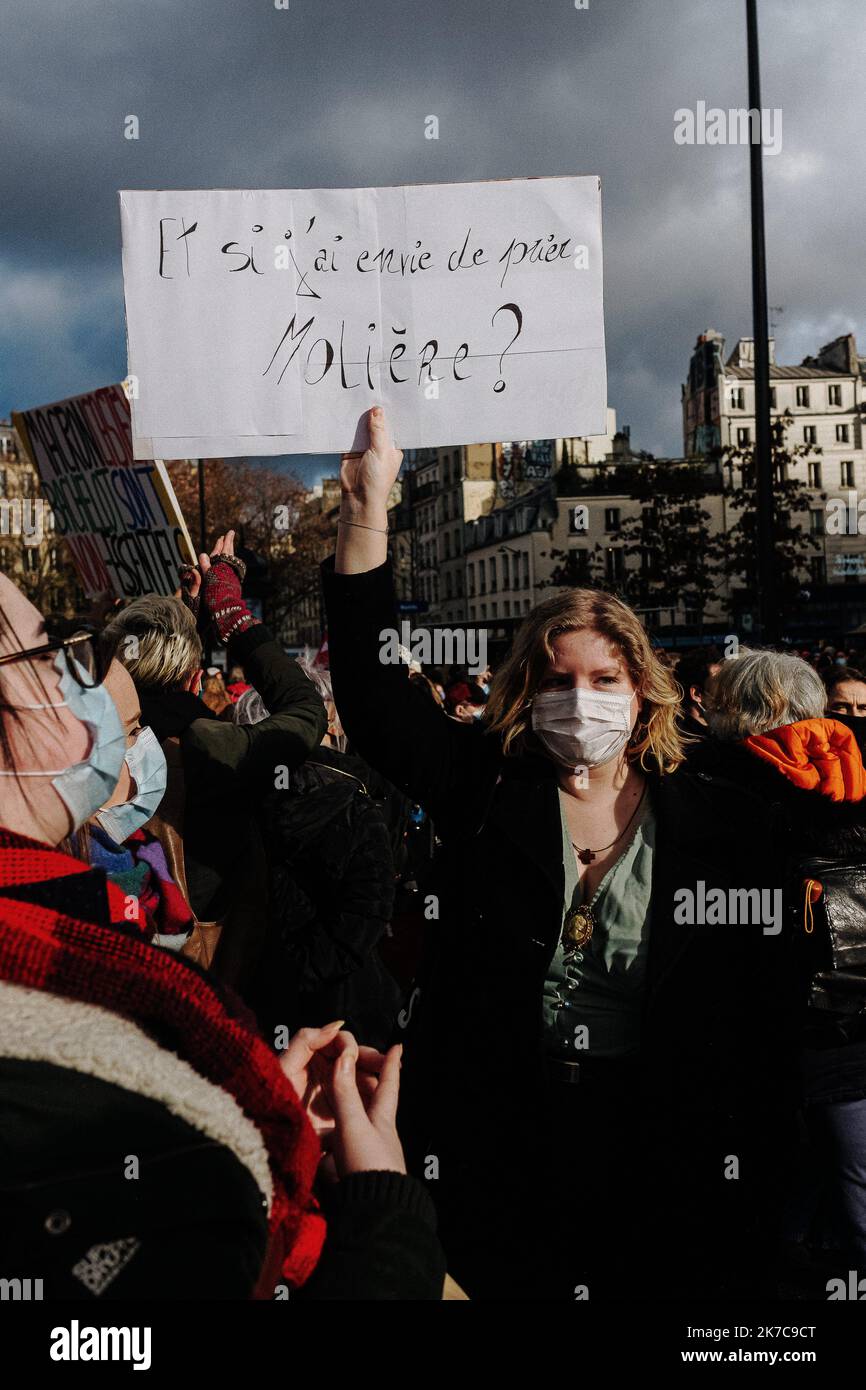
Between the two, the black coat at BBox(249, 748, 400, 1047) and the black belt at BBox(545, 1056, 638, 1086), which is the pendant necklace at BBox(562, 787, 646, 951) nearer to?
the black belt at BBox(545, 1056, 638, 1086)

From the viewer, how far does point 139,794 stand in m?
2.81

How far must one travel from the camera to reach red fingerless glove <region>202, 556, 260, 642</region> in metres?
3.75

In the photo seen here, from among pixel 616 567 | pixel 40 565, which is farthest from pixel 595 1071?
pixel 40 565

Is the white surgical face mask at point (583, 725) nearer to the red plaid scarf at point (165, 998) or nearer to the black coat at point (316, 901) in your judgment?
the black coat at point (316, 901)

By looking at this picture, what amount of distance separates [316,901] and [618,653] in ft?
4.88

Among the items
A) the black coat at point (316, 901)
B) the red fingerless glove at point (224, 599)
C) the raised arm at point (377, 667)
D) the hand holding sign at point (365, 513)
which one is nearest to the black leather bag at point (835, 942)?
the raised arm at point (377, 667)

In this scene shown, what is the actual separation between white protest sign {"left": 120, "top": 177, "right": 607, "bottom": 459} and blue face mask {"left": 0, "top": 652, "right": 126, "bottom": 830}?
4.50ft

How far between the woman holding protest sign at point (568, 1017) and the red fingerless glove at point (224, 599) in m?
1.26

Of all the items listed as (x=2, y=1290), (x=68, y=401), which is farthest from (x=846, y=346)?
(x=2, y=1290)

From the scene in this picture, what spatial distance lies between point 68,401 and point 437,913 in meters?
5.85

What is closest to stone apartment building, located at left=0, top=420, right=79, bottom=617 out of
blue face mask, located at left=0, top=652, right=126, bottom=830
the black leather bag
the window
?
the window

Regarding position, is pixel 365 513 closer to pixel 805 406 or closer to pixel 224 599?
pixel 224 599
